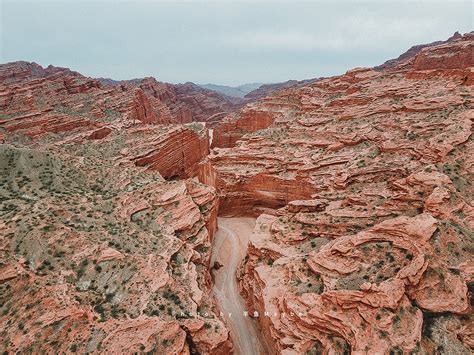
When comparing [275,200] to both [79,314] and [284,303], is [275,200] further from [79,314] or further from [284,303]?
[79,314]

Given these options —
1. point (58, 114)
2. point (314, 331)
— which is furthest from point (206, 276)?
point (58, 114)

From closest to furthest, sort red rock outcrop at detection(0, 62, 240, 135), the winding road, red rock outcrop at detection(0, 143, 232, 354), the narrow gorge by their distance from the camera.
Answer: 1. red rock outcrop at detection(0, 143, 232, 354)
2. the narrow gorge
3. the winding road
4. red rock outcrop at detection(0, 62, 240, 135)

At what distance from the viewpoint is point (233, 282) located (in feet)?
111

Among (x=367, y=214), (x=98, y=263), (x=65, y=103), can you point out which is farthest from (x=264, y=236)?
(x=65, y=103)

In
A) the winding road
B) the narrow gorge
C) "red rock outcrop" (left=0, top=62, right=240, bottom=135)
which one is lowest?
the winding road

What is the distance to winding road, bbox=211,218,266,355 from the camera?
2616 cm

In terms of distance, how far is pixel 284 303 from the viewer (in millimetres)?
22688

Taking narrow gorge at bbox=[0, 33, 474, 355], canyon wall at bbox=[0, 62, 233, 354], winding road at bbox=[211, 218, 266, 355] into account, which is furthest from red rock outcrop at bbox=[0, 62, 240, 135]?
winding road at bbox=[211, 218, 266, 355]

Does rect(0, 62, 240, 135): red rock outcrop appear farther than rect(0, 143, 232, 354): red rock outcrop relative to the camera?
Yes

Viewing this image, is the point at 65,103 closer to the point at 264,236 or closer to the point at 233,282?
the point at 233,282

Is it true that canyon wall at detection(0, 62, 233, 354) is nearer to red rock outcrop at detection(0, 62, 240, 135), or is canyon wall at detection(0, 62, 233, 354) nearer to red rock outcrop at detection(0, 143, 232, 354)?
red rock outcrop at detection(0, 143, 232, 354)

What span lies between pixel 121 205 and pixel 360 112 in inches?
1428

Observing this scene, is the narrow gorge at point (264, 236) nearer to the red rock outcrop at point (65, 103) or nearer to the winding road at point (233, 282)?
the winding road at point (233, 282)

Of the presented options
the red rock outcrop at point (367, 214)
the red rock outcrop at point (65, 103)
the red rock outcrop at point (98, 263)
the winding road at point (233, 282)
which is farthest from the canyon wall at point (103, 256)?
the red rock outcrop at point (65, 103)
